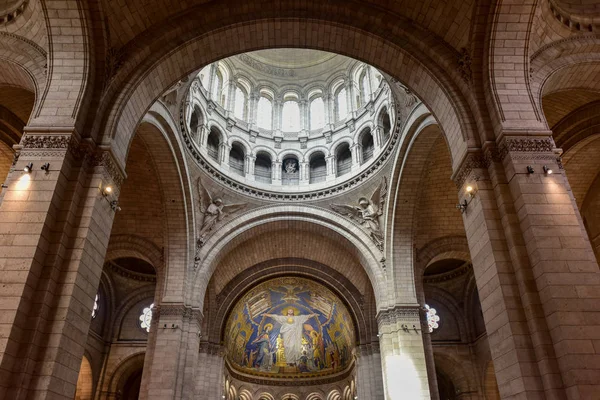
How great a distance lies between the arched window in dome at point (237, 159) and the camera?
71.7 feet

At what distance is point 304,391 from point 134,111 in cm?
2371

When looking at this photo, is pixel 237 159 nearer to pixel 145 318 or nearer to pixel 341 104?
Answer: pixel 341 104

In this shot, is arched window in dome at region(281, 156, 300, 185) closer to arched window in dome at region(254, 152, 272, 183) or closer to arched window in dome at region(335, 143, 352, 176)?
arched window in dome at region(254, 152, 272, 183)

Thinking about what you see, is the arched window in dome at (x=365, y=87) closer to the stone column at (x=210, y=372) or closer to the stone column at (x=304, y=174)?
the stone column at (x=304, y=174)

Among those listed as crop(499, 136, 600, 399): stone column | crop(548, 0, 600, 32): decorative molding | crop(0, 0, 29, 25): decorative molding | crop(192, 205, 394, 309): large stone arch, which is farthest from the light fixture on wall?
crop(548, 0, 600, 32): decorative molding

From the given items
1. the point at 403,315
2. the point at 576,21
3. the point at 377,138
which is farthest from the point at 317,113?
the point at 576,21

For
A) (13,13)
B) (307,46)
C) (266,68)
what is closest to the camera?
(13,13)

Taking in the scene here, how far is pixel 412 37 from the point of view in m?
10.5

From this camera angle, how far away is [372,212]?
19.5 m

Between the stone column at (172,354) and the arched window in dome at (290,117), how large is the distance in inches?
440

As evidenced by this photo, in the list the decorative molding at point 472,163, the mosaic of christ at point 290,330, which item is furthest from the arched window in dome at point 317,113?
the decorative molding at point 472,163

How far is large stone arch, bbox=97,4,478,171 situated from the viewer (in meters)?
9.72

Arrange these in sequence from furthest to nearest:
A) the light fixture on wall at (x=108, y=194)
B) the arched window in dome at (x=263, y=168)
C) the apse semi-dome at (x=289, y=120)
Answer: the arched window in dome at (x=263, y=168)
the apse semi-dome at (x=289, y=120)
the light fixture on wall at (x=108, y=194)

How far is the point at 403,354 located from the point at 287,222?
313 inches
